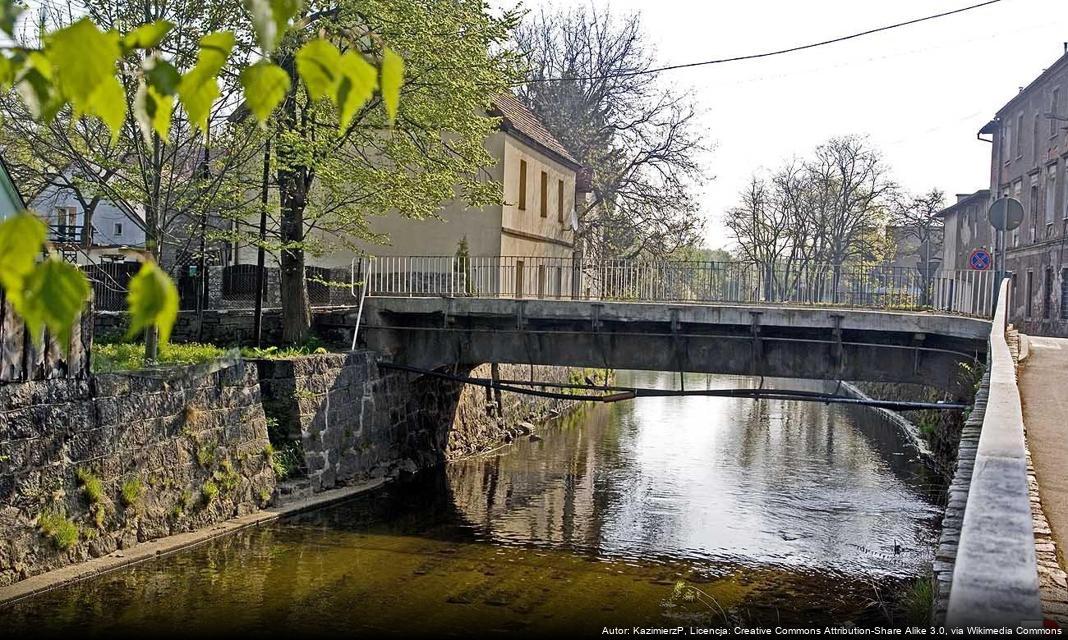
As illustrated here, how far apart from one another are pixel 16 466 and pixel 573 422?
19161 millimetres

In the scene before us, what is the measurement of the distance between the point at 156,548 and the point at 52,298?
1226 cm

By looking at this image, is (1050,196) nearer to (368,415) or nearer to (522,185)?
(522,185)

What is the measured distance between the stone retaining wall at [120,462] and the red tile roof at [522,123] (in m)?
14.4

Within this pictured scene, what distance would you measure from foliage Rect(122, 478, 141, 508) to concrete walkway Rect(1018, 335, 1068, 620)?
1079cm

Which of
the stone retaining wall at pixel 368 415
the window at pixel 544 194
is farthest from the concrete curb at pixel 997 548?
the window at pixel 544 194

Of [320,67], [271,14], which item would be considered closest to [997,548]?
[320,67]

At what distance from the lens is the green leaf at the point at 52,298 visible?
200cm

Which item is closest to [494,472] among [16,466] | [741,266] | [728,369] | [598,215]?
[728,369]

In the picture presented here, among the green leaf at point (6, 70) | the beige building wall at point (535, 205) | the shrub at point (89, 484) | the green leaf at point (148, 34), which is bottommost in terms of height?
the shrub at point (89, 484)

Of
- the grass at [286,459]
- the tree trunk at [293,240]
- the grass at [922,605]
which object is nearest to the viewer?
the grass at [922,605]

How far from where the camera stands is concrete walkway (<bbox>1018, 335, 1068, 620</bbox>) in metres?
4.88

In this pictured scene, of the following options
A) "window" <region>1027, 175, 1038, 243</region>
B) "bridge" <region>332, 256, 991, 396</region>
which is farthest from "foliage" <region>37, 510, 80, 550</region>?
"window" <region>1027, 175, 1038, 243</region>

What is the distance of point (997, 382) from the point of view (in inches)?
379

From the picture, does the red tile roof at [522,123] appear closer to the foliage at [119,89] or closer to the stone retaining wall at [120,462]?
the stone retaining wall at [120,462]
